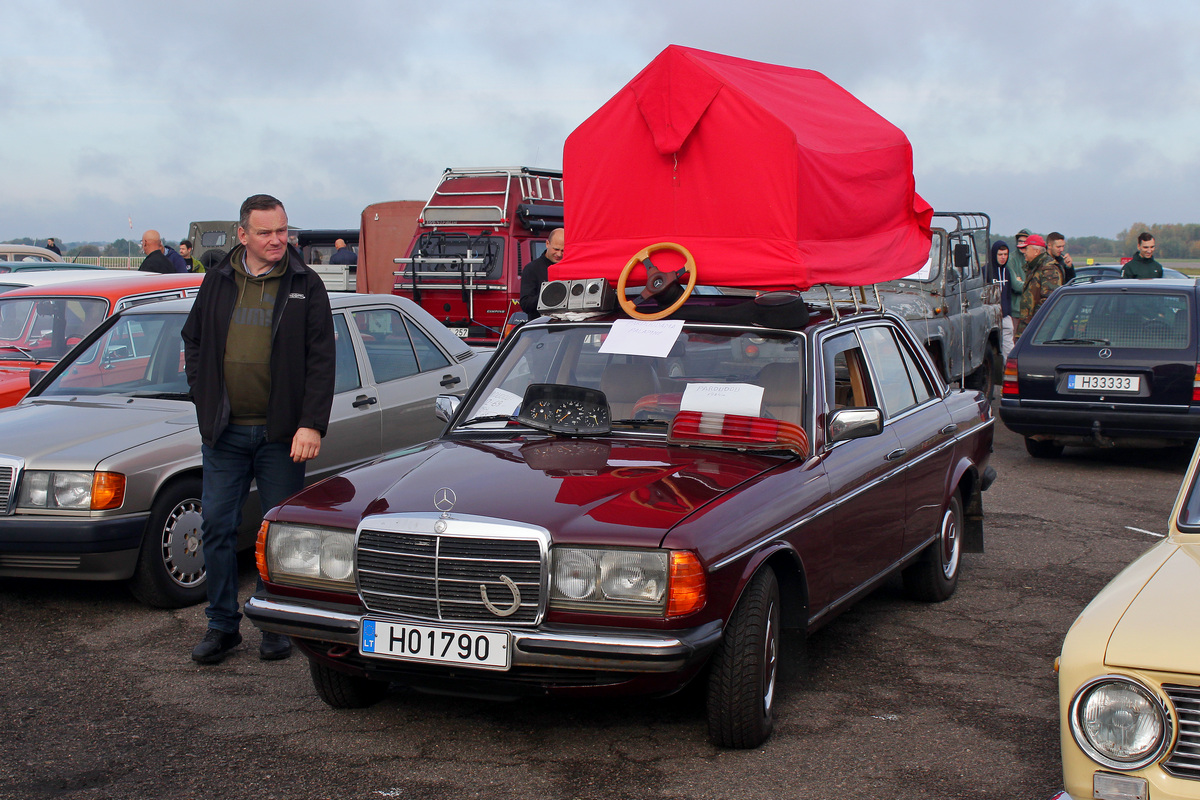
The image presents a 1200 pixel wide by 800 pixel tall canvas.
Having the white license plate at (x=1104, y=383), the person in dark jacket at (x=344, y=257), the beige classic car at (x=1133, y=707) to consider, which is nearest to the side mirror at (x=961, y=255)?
the white license plate at (x=1104, y=383)

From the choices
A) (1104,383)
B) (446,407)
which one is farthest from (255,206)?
(1104,383)

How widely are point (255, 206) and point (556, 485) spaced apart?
6.35ft

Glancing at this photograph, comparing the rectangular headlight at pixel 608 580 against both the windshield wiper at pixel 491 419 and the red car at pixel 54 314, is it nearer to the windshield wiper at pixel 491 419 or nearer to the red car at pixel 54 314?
the windshield wiper at pixel 491 419

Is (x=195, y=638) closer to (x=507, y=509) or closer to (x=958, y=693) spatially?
(x=507, y=509)

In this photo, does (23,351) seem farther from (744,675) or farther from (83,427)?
(744,675)

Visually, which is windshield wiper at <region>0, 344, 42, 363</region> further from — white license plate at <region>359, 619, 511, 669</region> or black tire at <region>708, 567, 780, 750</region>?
black tire at <region>708, 567, 780, 750</region>

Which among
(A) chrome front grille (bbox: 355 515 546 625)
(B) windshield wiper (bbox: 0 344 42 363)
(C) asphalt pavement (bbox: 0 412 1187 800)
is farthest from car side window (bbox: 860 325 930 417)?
(B) windshield wiper (bbox: 0 344 42 363)

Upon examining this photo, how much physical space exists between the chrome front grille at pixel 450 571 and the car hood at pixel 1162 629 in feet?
5.46

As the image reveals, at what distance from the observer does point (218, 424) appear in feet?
16.2

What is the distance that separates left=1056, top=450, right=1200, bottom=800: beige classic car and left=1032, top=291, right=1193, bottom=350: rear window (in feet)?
25.2

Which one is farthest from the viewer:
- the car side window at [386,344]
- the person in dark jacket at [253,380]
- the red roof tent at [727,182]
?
the car side window at [386,344]

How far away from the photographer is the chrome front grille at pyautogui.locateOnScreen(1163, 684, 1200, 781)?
2686mm

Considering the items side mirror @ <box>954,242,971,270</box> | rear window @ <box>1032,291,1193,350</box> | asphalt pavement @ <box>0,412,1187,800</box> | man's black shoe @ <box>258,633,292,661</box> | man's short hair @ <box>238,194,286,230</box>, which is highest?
side mirror @ <box>954,242,971,270</box>

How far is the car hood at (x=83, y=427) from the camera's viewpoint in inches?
223
